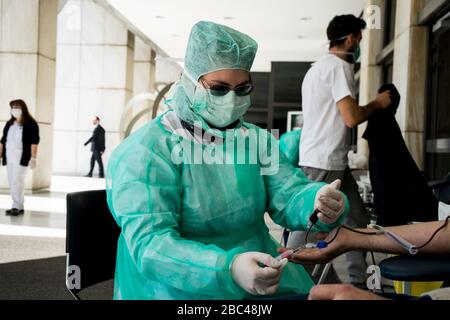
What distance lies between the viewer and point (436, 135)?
4.28 meters

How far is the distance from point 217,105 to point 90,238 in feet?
1.47

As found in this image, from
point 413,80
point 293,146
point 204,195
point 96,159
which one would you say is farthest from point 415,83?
point 96,159

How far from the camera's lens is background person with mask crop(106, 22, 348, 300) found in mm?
833

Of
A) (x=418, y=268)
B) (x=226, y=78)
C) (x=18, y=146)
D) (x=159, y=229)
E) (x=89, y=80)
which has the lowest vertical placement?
(x=418, y=268)

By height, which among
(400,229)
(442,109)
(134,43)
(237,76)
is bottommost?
(400,229)

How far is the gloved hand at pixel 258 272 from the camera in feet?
2.40

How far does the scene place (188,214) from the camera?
942mm

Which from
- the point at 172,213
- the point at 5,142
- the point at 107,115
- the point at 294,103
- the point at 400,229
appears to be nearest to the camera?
the point at 172,213

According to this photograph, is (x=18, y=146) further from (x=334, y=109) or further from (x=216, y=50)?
(x=216, y=50)

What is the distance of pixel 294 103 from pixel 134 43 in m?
7.58

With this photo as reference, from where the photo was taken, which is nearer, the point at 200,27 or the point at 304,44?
the point at 200,27

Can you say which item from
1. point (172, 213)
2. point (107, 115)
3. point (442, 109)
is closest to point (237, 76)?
→ point (172, 213)

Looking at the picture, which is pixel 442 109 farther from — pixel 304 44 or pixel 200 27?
pixel 200 27

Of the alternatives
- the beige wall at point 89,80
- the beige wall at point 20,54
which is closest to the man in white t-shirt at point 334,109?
the beige wall at point 20,54
